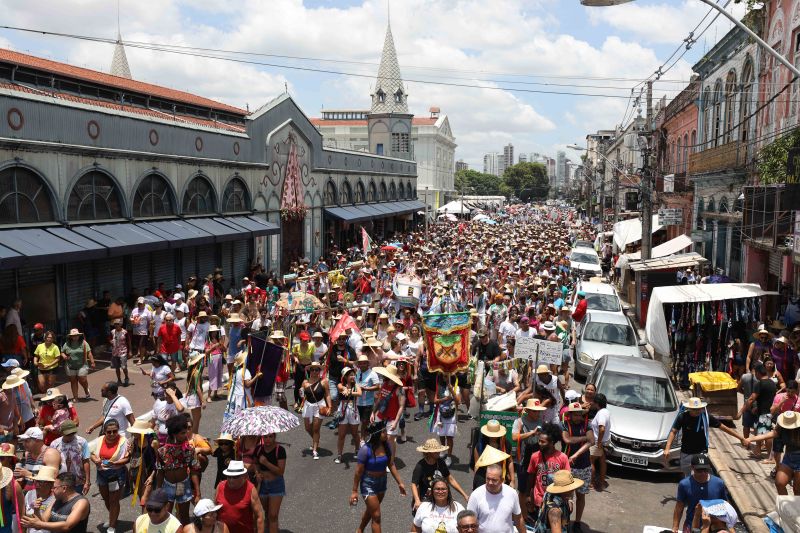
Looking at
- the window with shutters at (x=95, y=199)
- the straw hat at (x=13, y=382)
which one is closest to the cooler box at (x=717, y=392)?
the straw hat at (x=13, y=382)

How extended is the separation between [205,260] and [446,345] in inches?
600

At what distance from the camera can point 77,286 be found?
18.1 meters

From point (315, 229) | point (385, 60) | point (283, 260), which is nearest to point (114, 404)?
point (283, 260)

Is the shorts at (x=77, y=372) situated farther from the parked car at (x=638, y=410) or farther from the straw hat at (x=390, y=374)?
the parked car at (x=638, y=410)

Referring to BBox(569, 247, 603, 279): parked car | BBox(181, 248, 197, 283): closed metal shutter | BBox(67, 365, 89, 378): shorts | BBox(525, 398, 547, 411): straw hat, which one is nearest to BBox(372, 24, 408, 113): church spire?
BBox(569, 247, 603, 279): parked car

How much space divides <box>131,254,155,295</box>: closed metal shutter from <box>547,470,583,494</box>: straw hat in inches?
632

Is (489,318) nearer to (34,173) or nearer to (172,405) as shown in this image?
(172,405)

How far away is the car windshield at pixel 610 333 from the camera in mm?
16169

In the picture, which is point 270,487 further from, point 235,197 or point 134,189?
point 235,197

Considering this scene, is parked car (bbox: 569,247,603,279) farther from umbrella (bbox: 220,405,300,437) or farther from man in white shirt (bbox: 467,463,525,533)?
man in white shirt (bbox: 467,463,525,533)

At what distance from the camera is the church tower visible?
62.2 metres

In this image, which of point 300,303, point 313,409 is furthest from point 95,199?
point 313,409

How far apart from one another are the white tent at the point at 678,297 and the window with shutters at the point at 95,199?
14134 millimetres

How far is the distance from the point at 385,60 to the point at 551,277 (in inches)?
1647
